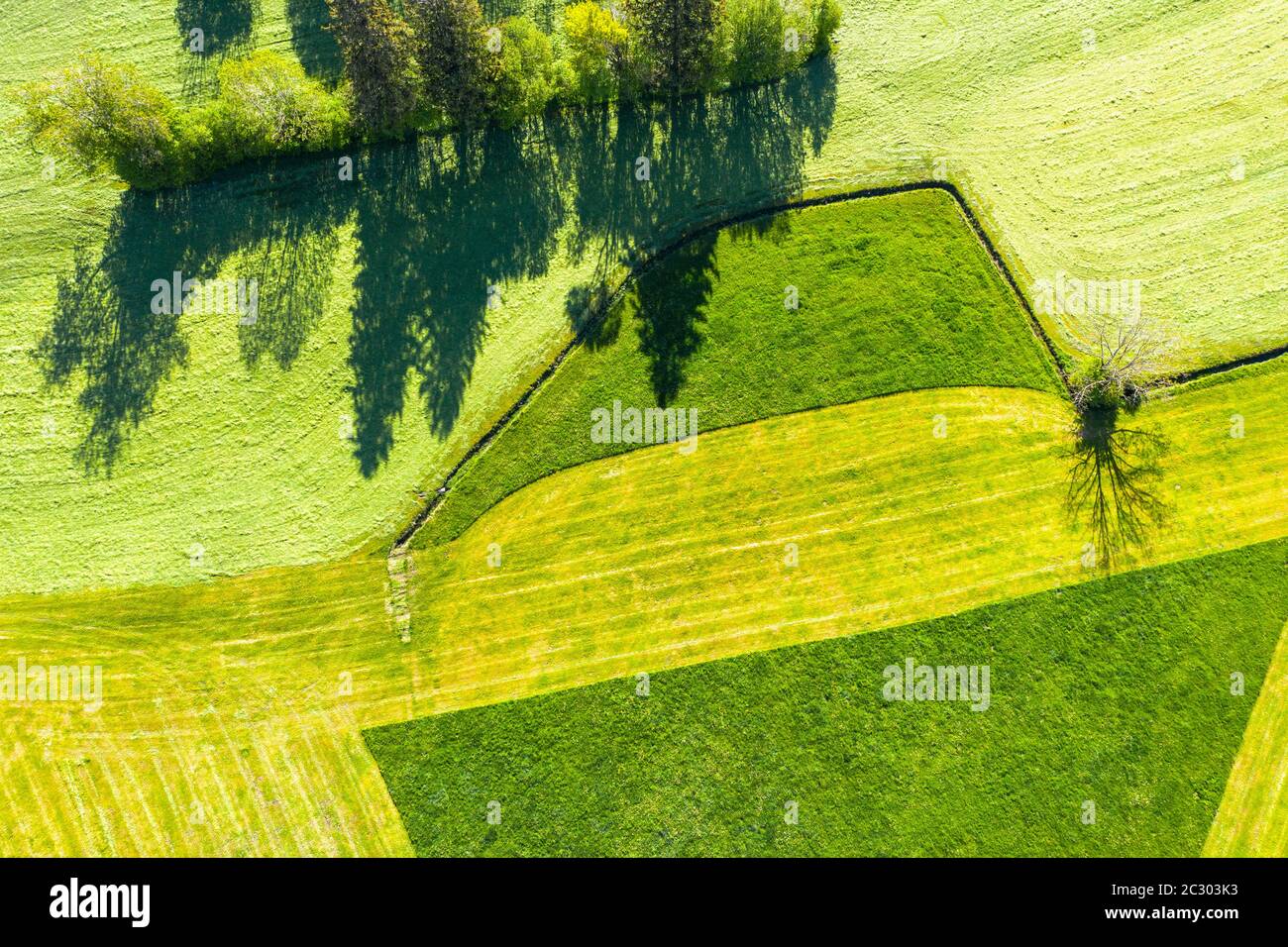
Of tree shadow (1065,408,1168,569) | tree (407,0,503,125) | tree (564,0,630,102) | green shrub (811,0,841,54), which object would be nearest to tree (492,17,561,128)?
tree (407,0,503,125)

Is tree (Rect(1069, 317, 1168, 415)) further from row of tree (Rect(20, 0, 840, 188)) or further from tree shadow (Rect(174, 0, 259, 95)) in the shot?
tree shadow (Rect(174, 0, 259, 95))

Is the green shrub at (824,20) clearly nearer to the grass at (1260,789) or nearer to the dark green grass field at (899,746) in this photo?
the dark green grass field at (899,746)

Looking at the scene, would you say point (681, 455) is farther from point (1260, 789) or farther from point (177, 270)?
point (1260, 789)

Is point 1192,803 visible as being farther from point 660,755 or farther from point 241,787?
point 241,787

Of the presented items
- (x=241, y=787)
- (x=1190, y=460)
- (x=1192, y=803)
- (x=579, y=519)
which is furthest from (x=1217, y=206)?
(x=241, y=787)

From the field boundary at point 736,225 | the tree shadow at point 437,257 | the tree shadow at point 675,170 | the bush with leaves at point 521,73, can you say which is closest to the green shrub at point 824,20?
the tree shadow at point 675,170

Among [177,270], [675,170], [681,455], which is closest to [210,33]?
[177,270]
